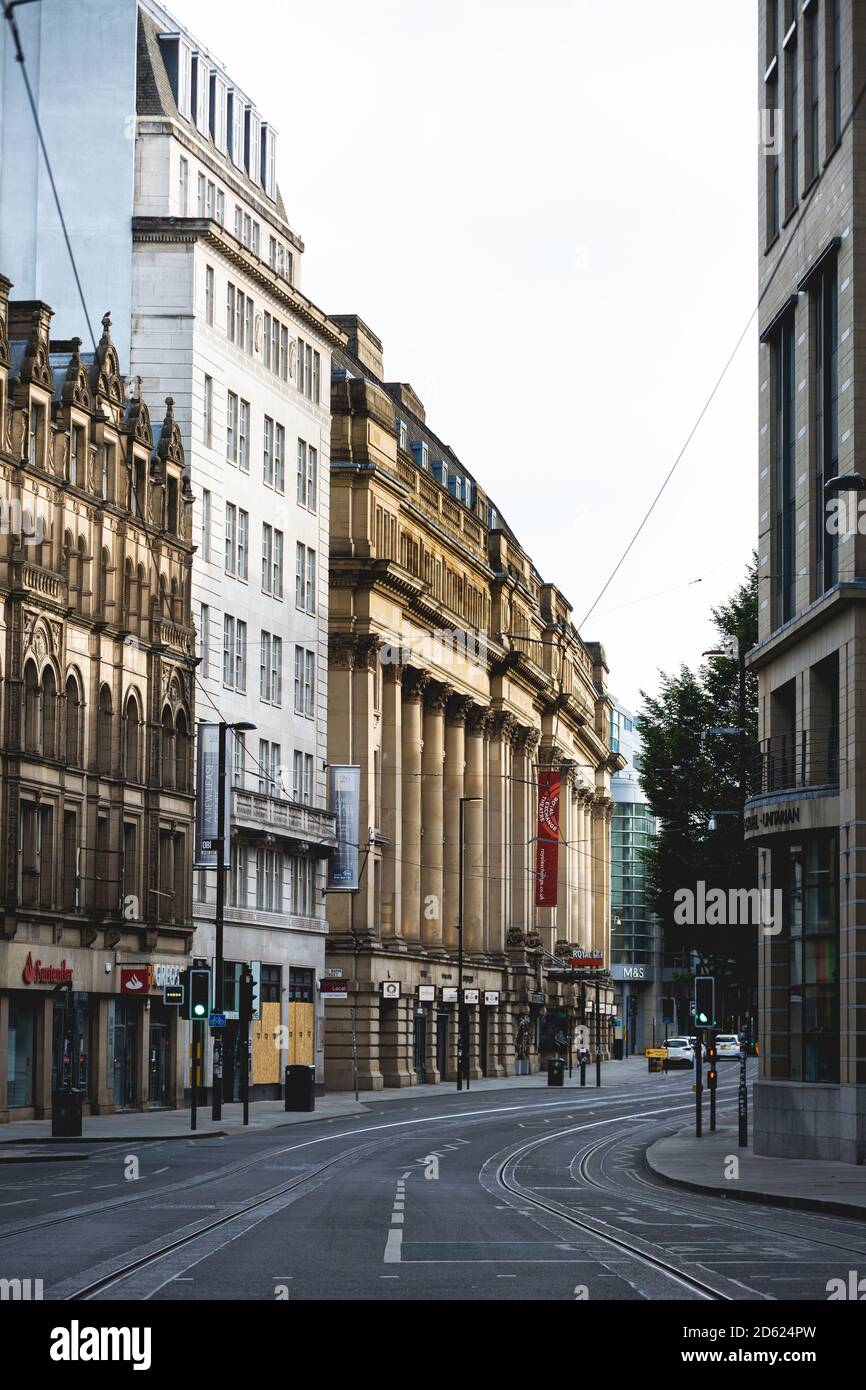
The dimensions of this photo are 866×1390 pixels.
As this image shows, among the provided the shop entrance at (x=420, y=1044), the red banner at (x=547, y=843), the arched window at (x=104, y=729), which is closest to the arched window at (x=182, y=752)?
the arched window at (x=104, y=729)

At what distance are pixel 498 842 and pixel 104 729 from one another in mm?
51798

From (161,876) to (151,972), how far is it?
4.02 m

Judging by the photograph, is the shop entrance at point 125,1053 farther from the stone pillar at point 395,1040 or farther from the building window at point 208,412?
the stone pillar at point 395,1040

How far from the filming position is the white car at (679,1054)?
401 feet

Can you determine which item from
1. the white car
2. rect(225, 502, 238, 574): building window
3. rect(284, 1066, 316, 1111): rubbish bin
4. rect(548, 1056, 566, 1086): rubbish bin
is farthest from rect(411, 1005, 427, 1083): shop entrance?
the white car

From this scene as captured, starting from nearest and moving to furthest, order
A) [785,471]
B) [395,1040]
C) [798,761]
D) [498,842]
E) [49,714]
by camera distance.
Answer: [798,761]
[785,471]
[49,714]
[395,1040]
[498,842]

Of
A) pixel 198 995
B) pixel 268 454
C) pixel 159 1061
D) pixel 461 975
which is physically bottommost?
pixel 159 1061

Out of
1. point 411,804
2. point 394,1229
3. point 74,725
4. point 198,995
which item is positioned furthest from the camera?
point 411,804

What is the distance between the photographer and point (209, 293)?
67.9m

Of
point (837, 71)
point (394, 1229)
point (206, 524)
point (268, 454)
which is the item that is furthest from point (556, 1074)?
point (394, 1229)

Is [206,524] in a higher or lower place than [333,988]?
higher

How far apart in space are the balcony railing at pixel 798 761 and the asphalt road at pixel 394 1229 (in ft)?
24.9

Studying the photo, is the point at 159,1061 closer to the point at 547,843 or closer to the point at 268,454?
the point at 268,454

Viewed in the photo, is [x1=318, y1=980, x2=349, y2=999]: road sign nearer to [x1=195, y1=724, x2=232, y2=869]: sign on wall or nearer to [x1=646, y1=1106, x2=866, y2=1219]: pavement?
[x1=195, y1=724, x2=232, y2=869]: sign on wall
